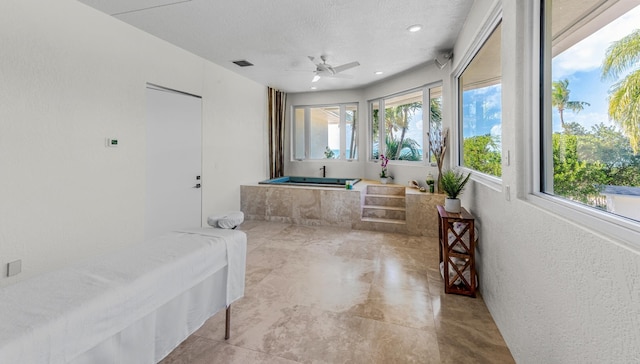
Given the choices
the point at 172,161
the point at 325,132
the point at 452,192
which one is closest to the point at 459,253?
the point at 452,192

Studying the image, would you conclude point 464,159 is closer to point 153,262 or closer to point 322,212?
point 322,212

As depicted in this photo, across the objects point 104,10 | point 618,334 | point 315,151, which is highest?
point 104,10

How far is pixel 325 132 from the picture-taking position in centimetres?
675

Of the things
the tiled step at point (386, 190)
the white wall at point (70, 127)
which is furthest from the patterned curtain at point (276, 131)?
the white wall at point (70, 127)

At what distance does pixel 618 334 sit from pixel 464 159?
309cm

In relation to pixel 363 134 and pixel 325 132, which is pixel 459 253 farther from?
pixel 325 132

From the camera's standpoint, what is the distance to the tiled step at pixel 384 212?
455 centimetres

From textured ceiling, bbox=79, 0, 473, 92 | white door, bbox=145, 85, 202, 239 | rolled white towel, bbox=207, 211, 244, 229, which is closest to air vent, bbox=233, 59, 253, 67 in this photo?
textured ceiling, bbox=79, 0, 473, 92

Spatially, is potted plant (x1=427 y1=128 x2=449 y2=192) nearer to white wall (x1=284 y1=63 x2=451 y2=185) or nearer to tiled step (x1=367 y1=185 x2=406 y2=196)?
white wall (x1=284 y1=63 x2=451 y2=185)

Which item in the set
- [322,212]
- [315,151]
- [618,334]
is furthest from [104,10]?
[315,151]

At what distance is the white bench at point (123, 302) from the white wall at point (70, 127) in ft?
5.18

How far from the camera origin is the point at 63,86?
2482 millimetres

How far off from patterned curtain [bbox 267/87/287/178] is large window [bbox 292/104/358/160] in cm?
44

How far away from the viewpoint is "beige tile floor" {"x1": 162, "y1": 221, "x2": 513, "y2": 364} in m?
1.70
